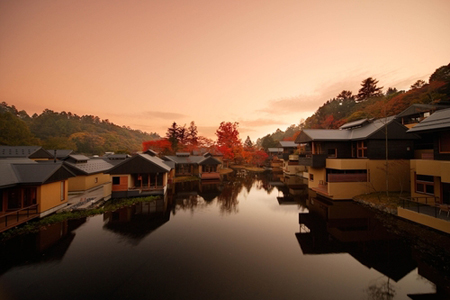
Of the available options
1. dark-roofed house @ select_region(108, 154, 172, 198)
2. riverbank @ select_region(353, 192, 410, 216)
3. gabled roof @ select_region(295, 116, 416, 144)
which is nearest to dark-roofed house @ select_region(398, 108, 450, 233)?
riverbank @ select_region(353, 192, 410, 216)

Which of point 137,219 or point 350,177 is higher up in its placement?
point 350,177

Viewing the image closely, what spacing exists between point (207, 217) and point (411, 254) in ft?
35.9

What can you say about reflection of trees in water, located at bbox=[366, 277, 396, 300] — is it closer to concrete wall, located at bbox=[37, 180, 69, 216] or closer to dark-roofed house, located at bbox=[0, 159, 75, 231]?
dark-roofed house, located at bbox=[0, 159, 75, 231]

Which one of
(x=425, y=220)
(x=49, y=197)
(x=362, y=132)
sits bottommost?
(x=425, y=220)

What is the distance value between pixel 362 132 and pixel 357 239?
536 inches

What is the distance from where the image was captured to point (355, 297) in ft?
17.5

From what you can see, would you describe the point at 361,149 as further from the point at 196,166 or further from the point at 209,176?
the point at 196,166

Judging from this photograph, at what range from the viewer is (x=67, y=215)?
1202cm

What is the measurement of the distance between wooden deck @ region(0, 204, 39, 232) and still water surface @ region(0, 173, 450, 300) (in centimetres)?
179

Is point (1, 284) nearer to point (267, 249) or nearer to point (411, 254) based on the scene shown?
point (267, 249)

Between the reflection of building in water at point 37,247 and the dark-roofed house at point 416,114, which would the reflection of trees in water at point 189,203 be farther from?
the dark-roofed house at point 416,114

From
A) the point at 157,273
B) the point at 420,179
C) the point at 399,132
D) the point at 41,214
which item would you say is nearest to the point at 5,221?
the point at 41,214

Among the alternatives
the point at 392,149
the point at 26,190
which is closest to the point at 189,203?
the point at 26,190

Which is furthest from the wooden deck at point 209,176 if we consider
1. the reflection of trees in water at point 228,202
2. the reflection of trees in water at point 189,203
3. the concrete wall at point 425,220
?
the concrete wall at point 425,220
